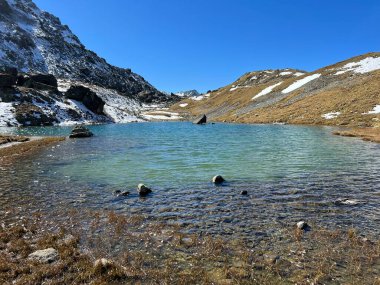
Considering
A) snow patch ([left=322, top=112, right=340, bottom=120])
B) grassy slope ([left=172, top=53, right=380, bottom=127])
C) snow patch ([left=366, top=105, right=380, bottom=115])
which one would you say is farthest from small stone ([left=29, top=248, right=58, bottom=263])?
snow patch ([left=322, top=112, right=340, bottom=120])

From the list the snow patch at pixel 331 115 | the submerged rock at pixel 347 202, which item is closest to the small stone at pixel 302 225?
the submerged rock at pixel 347 202

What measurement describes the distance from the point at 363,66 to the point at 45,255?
125 meters

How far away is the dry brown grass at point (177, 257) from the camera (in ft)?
30.3

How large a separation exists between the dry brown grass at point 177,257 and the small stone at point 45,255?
0.77 ft

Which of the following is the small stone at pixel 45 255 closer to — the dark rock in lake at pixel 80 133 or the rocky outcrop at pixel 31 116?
the dark rock in lake at pixel 80 133

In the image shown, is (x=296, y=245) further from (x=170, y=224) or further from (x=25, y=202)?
(x=25, y=202)

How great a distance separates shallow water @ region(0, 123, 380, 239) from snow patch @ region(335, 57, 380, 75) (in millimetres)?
87154

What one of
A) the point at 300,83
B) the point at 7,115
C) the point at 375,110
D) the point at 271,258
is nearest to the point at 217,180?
the point at 271,258

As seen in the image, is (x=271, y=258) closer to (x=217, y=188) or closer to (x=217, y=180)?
(x=217, y=188)

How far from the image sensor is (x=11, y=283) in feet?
29.3

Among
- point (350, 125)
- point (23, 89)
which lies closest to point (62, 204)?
A: point (350, 125)

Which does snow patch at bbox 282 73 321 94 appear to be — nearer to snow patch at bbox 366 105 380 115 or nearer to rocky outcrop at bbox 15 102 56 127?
snow patch at bbox 366 105 380 115

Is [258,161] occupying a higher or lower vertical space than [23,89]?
lower

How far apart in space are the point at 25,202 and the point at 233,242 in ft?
40.1
